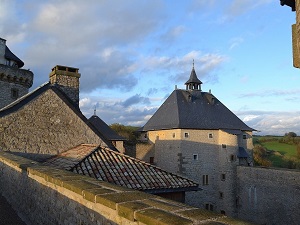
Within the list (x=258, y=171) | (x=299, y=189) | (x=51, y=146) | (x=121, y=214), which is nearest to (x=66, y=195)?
(x=121, y=214)

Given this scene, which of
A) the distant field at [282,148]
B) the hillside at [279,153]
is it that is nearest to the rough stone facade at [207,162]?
the hillside at [279,153]

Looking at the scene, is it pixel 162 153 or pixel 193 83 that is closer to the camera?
pixel 162 153

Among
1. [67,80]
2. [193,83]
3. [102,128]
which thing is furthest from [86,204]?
[193,83]

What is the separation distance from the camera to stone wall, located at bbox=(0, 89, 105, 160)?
9773mm

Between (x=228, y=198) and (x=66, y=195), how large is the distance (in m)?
24.0

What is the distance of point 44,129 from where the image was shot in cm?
1045

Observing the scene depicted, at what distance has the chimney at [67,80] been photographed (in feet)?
43.4

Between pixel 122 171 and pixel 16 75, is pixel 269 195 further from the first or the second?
pixel 16 75

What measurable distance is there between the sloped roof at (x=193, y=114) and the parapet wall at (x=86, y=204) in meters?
20.5

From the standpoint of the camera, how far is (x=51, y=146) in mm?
10445

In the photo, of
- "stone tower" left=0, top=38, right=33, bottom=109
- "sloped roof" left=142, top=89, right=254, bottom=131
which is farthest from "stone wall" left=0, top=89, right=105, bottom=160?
"stone tower" left=0, top=38, right=33, bottom=109

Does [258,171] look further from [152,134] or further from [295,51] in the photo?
[295,51]

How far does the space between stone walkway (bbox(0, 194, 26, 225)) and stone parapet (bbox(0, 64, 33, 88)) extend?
2344 cm

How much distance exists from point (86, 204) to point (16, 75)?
2814 centimetres
